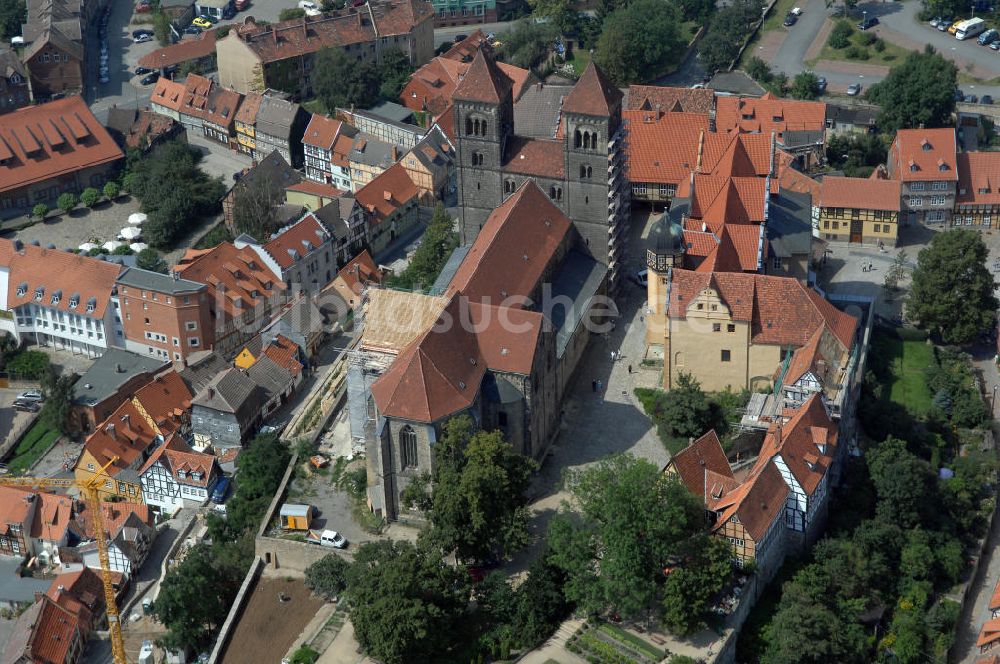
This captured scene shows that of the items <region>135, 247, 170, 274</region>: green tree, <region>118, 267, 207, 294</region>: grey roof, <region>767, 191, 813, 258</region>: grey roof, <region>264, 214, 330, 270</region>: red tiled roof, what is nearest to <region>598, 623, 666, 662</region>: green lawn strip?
<region>767, 191, 813, 258</region>: grey roof

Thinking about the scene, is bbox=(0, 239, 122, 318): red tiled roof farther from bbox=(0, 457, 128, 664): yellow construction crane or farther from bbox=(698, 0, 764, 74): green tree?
bbox=(698, 0, 764, 74): green tree

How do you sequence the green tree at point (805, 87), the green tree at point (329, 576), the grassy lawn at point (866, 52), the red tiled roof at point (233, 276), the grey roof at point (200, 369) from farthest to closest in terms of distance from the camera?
the grassy lawn at point (866, 52) < the green tree at point (805, 87) < the red tiled roof at point (233, 276) < the grey roof at point (200, 369) < the green tree at point (329, 576)

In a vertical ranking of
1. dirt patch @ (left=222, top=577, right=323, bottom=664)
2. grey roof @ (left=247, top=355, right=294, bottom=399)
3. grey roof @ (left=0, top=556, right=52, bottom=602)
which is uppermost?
grey roof @ (left=247, top=355, right=294, bottom=399)

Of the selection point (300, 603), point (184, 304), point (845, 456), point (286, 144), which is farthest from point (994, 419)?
point (286, 144)

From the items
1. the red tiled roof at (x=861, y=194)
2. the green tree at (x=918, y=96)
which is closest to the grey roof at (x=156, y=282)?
the red tiled roof at (x=861, y=194)

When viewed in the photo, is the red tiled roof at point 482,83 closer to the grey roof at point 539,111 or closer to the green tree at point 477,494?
the grey roof at point 539,111

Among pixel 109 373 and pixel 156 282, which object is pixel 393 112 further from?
pixel 109 373
